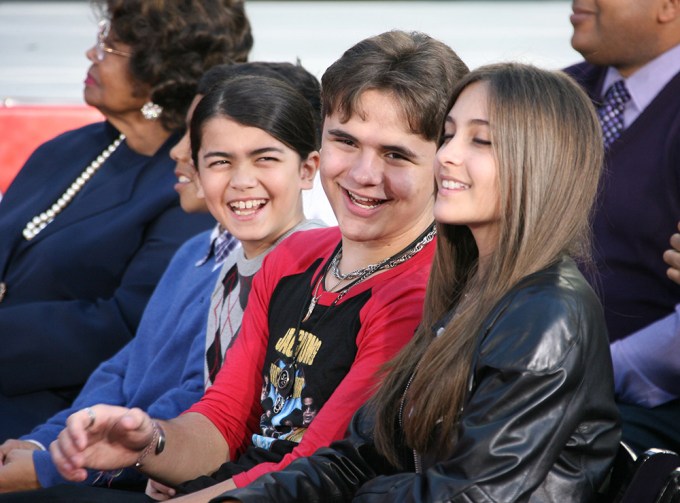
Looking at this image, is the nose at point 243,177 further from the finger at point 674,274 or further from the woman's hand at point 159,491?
the finger at point 674,274

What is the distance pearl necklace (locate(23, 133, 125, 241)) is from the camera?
3715 mm

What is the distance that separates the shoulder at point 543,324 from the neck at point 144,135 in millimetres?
2311

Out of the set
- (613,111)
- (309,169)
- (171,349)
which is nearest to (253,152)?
(309,169)

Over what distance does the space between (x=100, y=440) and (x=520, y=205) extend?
0.99 meters

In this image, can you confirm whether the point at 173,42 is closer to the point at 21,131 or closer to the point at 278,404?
the point at 21,131

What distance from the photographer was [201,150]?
276cm

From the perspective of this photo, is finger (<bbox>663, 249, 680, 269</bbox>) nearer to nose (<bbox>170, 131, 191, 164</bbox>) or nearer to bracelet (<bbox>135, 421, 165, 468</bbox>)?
bracelet (<bbox>135, 421, 165, 468</bbox>)

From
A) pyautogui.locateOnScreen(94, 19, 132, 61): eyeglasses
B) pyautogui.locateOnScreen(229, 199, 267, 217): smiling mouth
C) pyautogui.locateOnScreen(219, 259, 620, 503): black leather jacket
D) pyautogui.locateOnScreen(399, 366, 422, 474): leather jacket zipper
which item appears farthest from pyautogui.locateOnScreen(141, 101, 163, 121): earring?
pyautogui.locateOnScreen(219, 259, 620, 503): black leather jacket

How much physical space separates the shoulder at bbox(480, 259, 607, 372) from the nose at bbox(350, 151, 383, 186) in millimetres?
571

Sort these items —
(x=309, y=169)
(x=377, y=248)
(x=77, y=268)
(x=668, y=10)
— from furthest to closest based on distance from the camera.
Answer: (x=77, y=268) → (x=668, y=10) → (x=309, y=169) → (x=377, y=248)

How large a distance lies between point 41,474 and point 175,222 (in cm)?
111

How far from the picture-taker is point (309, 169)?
2.77 meters

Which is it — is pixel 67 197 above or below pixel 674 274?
below

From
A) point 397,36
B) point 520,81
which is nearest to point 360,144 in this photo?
point 397,36
